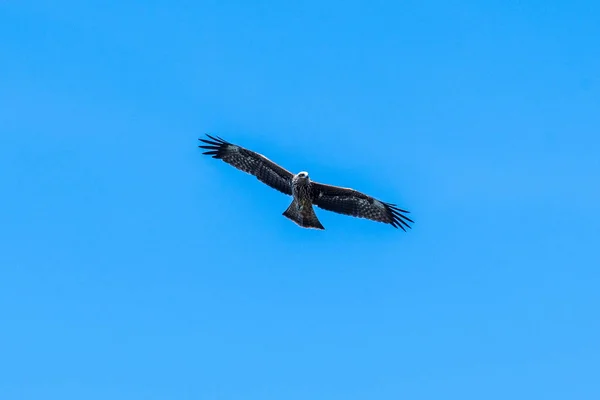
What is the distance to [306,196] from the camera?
15953mm

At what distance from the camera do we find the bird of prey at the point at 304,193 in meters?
15.9

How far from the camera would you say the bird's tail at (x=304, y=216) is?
1585 centimetres

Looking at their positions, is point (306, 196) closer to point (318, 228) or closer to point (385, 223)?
→ point (318, 228)

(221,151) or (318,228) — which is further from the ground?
(221,151)

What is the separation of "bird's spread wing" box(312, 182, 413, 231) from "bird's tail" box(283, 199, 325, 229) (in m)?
0.42

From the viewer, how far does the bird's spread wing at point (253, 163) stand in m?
16.4

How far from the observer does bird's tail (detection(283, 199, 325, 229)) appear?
15.9 metres

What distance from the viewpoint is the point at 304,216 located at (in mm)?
15867

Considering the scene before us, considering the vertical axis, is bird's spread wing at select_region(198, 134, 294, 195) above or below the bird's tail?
above

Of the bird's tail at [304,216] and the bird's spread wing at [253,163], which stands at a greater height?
the bird's spread wing at [253,163]

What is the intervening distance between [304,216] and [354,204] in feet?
4.17

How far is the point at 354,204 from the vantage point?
1645 cm

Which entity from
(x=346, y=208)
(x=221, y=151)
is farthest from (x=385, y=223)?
(x=221, y=151)

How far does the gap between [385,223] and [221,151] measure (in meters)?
4.02
